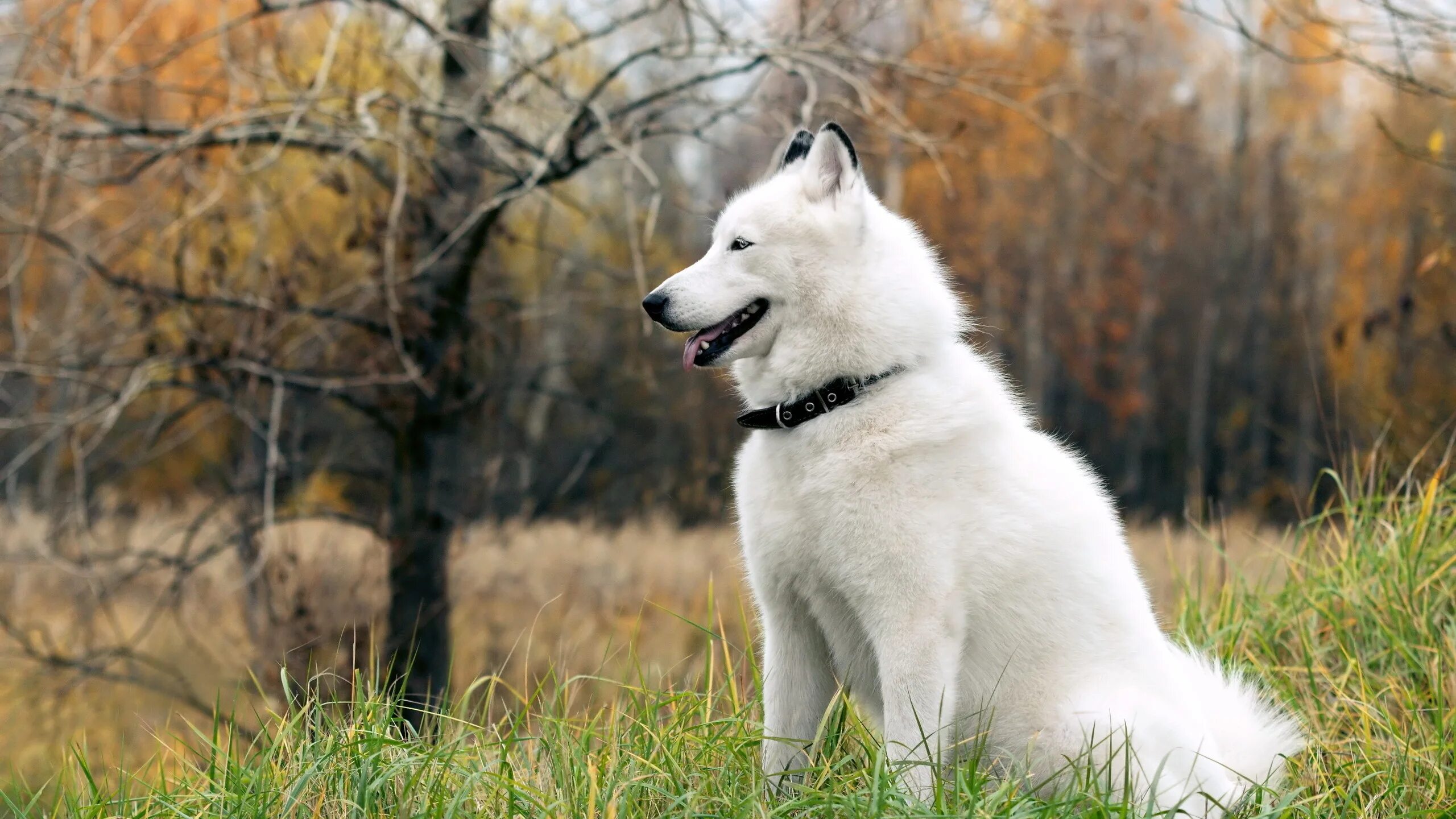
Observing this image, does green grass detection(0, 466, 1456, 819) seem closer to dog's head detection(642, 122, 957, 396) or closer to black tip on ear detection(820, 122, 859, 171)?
dog's head detection(642, 122, 957, 396)

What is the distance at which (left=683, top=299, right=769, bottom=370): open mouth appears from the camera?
301 centimetres

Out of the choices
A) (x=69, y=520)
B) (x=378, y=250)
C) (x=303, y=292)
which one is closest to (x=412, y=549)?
(x=378, y=250)

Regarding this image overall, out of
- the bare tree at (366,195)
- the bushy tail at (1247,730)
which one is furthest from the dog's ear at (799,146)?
the bushy tail at (1247,730)

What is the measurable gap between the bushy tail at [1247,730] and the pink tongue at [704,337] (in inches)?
60.5

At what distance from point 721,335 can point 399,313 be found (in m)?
3.22

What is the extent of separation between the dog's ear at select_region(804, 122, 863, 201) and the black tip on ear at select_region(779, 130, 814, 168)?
0.30m

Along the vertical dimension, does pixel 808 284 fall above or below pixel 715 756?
above

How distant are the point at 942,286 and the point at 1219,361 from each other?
85.9 feet

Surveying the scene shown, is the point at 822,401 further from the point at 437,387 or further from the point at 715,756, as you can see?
the point at 437,387

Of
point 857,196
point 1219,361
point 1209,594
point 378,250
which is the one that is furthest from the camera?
point 1219,361

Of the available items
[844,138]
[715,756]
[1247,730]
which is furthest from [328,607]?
[1247,730]

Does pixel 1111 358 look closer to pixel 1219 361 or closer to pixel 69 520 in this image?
pixel 1219 361

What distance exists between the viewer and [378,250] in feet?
19.3

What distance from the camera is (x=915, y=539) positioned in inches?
105
